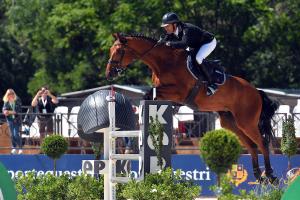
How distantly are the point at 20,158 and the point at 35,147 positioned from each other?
443mm

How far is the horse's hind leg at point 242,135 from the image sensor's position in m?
13.6

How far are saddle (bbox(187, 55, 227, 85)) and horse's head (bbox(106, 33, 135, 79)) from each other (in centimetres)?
85

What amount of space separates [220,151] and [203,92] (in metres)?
4.73

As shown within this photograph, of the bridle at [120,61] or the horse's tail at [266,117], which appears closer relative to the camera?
the bridle at [120,61]

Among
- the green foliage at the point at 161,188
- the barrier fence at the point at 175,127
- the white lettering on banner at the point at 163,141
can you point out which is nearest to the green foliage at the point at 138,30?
the barrier fence at the point at 175,127

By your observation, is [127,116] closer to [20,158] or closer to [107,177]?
[107,177]

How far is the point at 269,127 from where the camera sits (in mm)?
13875

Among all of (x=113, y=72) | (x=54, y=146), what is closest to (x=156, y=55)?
(x=113, y=72)

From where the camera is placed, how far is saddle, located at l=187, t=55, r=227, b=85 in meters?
12.6

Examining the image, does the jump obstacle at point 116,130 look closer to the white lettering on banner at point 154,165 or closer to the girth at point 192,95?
the white lettering on banner at point 154,165

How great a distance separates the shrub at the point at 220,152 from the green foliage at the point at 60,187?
2.30 metres

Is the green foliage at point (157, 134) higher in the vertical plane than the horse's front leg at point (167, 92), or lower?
lower

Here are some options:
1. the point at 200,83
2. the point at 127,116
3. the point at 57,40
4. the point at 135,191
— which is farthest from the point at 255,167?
the point at 57,40

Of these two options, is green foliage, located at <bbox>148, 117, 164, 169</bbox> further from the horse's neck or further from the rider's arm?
the horse's neck
